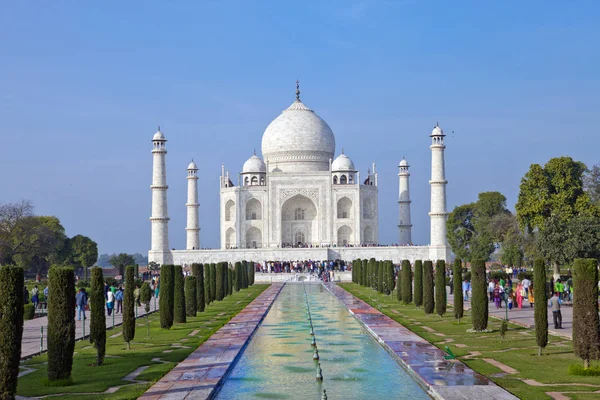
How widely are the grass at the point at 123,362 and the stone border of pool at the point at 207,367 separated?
0.15 meters

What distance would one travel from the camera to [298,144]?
46469 millimetres

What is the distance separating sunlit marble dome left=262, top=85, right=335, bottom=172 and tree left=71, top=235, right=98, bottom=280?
1078 centimetres

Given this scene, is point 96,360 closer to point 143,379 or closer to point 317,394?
point 143,379

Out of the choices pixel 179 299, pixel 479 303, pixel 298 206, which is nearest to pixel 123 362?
pixel 179 299

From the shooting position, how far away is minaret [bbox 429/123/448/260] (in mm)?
39688

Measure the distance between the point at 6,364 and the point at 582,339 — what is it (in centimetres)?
594

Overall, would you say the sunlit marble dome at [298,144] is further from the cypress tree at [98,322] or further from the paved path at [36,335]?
the cypress tree at [98,322]

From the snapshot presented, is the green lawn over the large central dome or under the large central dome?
under

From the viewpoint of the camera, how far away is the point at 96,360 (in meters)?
10.2

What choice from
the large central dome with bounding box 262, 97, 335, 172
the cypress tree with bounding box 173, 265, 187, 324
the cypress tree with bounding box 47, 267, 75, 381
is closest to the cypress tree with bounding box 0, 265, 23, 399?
the cypress tree with bounding box 47, 267, 75, 381

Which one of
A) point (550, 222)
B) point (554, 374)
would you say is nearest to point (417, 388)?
point (554, 374)

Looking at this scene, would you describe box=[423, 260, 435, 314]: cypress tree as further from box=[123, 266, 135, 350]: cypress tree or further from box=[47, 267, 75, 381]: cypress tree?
box=[47, 267, 75, 381]: cypress tree

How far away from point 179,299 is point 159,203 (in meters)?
25.2

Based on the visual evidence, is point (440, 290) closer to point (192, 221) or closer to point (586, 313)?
point (586, 313)
